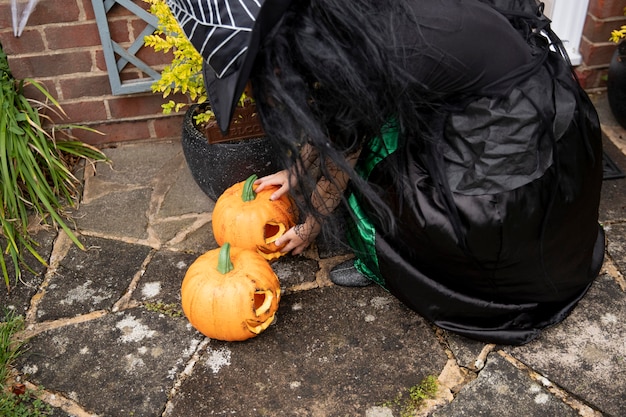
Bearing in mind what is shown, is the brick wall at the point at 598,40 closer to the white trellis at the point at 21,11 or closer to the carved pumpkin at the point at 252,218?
the carved pumpkin at the point at 252,218

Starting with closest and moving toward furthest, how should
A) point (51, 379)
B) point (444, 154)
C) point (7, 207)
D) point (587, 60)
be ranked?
Answer: point (444, 154), point (51, 379), point (7, 207), point (587, 60)

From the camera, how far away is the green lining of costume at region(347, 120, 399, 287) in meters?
2.12

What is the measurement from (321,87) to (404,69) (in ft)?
0.74

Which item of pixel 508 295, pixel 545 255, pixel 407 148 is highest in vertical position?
pixel 407 148

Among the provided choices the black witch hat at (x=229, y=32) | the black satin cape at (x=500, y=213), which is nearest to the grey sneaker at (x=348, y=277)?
the black satin cape at (x=500, y=213)

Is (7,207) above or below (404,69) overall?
below

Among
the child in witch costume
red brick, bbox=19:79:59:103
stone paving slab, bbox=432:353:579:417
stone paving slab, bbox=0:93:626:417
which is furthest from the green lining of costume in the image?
red brick, bbox=19:79:59:103

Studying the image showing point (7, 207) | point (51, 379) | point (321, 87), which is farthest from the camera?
point (7, 207)

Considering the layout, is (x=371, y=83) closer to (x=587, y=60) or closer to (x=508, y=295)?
(x=508, y=295)

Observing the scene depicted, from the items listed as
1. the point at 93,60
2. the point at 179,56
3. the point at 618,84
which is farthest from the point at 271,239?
the point at 618,84

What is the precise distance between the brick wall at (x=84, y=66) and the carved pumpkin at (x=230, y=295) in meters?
1.28

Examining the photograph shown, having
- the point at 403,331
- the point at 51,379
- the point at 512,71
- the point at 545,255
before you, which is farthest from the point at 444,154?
the point at 51,379

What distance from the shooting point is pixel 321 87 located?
62.8 inches

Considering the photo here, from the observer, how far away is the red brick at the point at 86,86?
309cm
